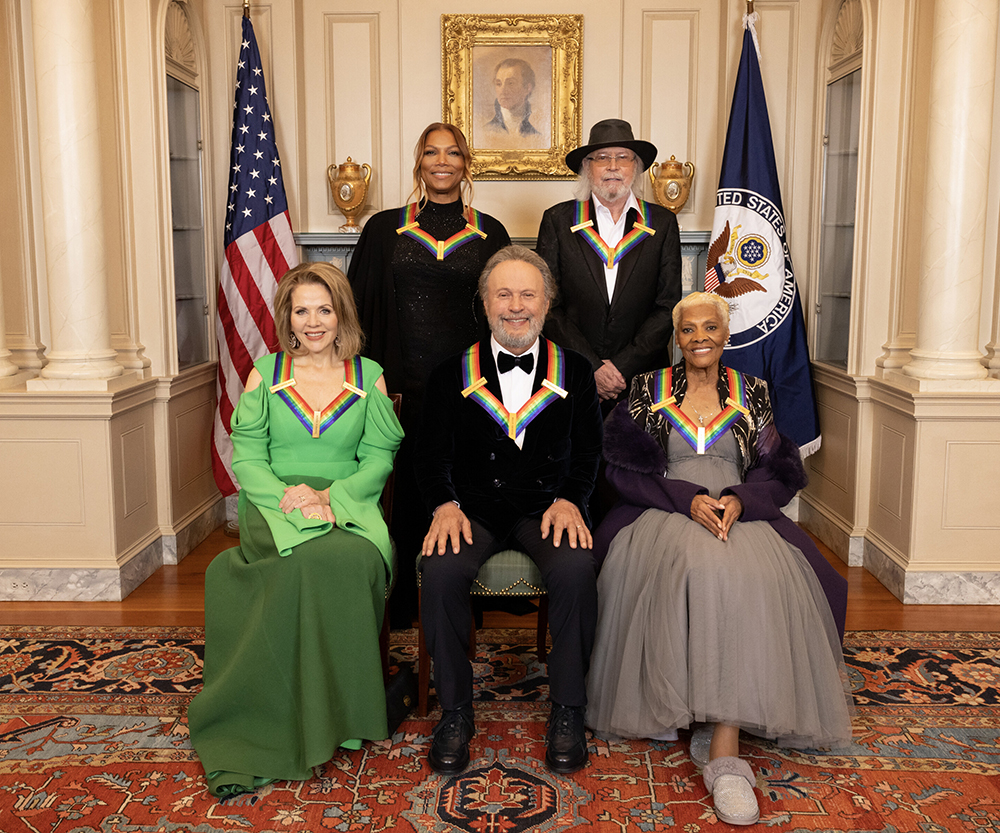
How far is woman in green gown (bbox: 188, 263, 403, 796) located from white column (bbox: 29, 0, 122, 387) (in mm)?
1422

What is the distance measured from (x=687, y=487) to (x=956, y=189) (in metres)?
2.01

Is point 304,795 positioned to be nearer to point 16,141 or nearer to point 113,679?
point 113,679

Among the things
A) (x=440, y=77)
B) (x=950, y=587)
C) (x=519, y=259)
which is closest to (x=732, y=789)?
(x=519, y=259)

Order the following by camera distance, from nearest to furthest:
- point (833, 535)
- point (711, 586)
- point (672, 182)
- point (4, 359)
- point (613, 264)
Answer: point (711, 586) → point (613, 264) → point (4, 359) → point (833, 535) → point (672, 182)

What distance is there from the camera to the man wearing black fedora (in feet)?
12.2

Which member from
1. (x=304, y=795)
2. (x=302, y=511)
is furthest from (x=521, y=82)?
(x=304, y=795)

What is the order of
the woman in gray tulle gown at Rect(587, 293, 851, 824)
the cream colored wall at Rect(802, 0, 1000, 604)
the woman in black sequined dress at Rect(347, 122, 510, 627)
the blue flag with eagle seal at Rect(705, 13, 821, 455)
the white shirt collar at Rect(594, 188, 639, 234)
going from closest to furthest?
the woman in gray tulle gown at Rect(587, 293, 851, 824), the woman in black sequined dress at Rect(347, 122, 510, 627), the white shirt collar at Rect(594, 188, 639, 234), the cream colored wall at Rect(802, 0, 1000, 604), the blue flag with eagle seal at Rect(705, 13, 821, 455)

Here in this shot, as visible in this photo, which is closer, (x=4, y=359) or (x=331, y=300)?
(x=331, y=300)

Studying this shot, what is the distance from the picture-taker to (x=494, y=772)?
269cm

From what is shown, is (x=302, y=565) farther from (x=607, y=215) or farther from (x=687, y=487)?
(x=607, y=215)

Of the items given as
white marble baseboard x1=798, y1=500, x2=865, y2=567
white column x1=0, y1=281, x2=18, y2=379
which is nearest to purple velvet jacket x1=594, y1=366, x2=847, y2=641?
white marble baseboard x1=798, y1=500, x2=865, y2=567

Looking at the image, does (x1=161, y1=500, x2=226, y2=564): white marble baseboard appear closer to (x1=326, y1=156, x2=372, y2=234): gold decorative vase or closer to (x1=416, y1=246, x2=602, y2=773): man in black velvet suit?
(x1=326, y1=156, x2=372, y2=234): gold decorative vase

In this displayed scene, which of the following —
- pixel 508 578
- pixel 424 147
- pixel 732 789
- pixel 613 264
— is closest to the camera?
pixel 732 789

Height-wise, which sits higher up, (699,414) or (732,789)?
(699,414)
